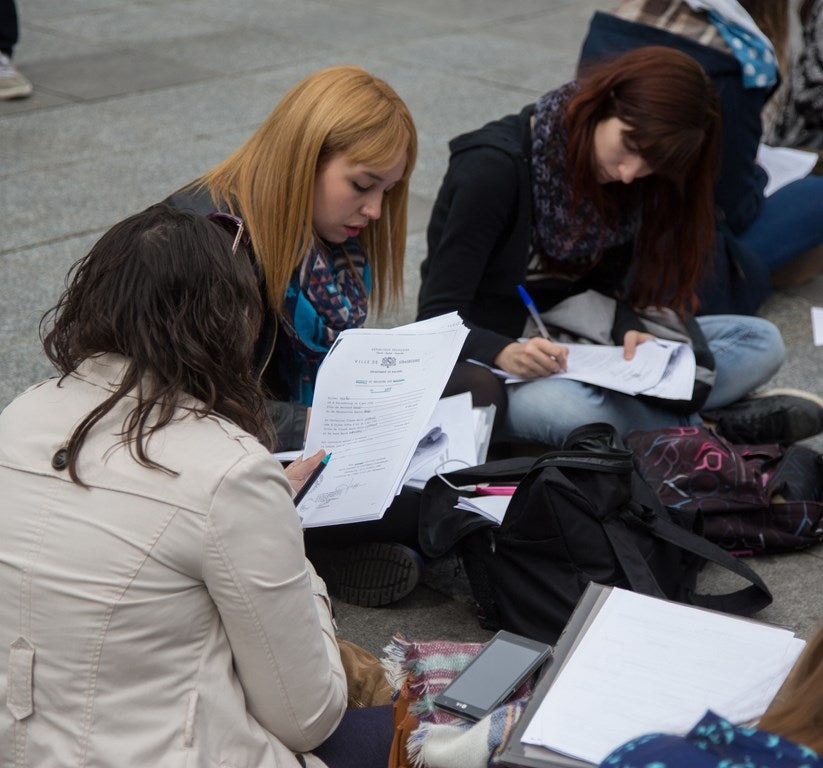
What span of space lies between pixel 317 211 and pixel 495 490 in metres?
0.80

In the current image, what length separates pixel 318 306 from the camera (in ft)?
9.43

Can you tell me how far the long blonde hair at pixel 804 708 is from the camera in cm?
129

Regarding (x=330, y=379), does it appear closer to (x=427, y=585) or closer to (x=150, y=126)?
(x=427, y=585)

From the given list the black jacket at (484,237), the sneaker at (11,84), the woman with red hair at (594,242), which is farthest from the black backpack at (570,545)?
the sneaker at (11,84)

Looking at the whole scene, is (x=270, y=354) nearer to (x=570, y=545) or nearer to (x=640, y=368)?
(x=570, y=545)

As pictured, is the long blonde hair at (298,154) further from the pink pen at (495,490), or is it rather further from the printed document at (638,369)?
the printed document at (638,369)

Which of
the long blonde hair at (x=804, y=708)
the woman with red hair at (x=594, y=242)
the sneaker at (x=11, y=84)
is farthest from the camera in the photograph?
the sneaker at (x=11, y=84)

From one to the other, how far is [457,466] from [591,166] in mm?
981

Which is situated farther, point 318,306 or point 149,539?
point 318,306

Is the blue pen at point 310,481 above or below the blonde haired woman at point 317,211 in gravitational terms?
below


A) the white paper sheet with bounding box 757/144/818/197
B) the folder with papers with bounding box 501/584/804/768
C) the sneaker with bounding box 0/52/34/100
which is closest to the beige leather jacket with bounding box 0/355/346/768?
the folder with papers with bounding box 501/584/804/768

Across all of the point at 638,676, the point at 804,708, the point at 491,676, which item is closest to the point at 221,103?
the point at 491,676

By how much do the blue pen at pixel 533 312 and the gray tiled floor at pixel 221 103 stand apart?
32.9 inches

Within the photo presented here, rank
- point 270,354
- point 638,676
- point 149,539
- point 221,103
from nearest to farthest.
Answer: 1. point 149,539
2. point 638,676
3. point 270,354
4. point 221,103
